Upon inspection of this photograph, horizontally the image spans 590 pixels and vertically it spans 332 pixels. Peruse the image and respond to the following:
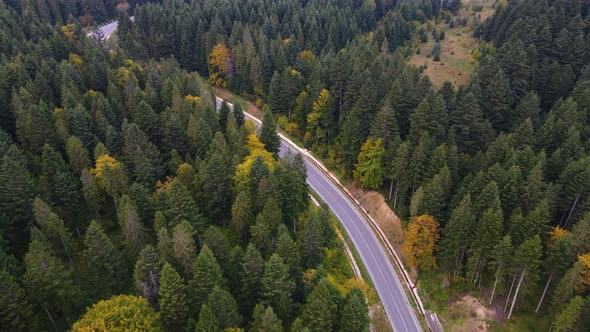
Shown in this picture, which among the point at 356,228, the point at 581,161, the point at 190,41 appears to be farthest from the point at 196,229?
the point at 190,41

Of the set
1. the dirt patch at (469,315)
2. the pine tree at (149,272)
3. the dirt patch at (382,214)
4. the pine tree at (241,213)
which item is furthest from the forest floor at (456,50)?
the pine tree at (149,272)

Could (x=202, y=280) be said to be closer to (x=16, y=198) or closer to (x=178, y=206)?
(x=178, y=206)

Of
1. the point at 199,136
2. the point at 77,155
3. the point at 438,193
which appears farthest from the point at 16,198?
the point at 438,193

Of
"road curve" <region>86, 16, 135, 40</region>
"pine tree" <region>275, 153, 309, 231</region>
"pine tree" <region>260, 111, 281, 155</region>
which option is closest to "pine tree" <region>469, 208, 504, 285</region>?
"pine tree" <region>275, 153, 309, 231</region>

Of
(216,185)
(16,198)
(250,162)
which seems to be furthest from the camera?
(250,162)

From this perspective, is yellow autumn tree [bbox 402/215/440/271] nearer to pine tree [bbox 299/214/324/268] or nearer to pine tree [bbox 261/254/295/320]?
pine tree [bbox 299/214/324/268]

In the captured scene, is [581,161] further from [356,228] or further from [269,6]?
[269,6]

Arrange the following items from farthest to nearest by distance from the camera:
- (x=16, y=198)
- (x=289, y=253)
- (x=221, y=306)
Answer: (x=16, y=198) → (x=289, y=253) → (x=221, y=306)
